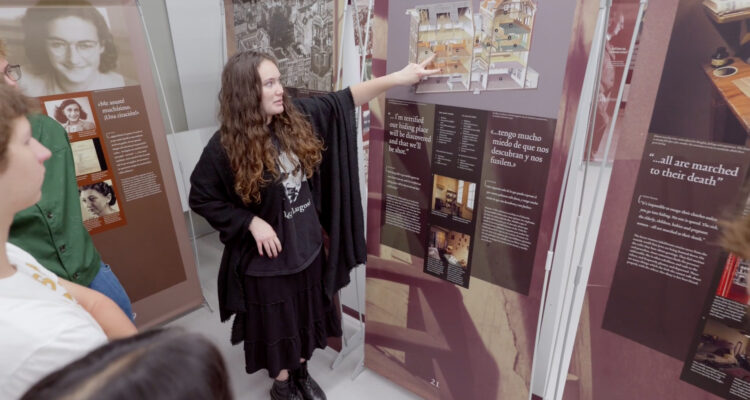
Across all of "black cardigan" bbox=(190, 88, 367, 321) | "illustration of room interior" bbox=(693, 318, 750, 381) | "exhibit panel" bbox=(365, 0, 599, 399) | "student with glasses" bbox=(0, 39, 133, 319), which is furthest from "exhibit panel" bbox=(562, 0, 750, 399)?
"student with glasses" bbox=(0, 39, 133, 319)

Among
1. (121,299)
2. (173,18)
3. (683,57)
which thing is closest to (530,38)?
(683,57)

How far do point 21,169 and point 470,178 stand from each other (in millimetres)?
1292

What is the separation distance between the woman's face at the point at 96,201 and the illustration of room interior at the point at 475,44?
73.6 inches

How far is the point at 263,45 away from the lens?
2.43 metres

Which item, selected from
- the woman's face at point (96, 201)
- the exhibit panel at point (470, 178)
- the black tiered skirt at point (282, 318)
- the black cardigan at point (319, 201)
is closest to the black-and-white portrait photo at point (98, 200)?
the woman's face at point (96, 201)

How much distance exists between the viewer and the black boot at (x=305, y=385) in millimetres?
2135

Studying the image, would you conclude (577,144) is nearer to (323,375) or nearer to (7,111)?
(7,111)

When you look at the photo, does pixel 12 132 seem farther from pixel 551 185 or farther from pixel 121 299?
pixel 551 185

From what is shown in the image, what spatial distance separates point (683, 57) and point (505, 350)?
45.7 inches

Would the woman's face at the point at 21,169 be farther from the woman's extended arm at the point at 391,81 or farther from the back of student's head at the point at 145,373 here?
the woman's extended arm at the point at 391,81

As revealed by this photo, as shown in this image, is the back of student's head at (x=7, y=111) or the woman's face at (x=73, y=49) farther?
the woman's face at (x=73, y=49)

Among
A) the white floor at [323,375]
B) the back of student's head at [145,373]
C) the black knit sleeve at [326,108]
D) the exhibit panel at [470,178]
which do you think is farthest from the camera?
the white floor at [323,375]

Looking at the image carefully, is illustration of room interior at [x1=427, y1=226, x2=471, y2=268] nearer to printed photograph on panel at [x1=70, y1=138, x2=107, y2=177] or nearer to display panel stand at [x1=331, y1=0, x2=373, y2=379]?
display panel stand at [x1=331, y1=0, x2=373, y2=379]

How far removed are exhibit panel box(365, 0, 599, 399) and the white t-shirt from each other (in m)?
1.24
